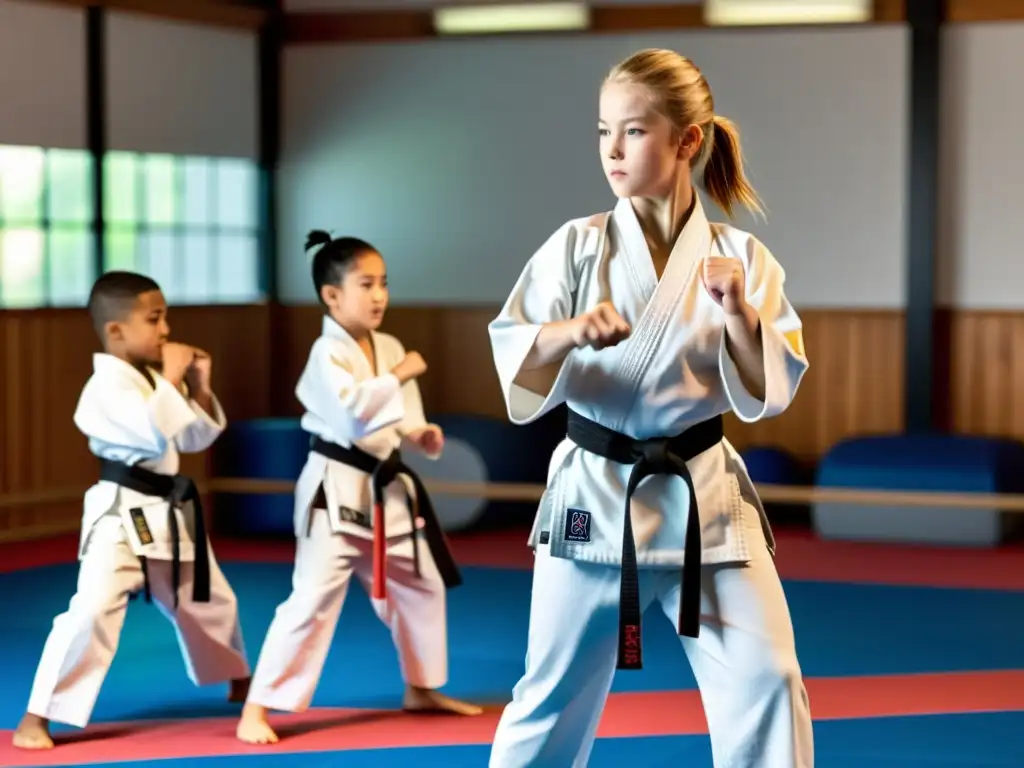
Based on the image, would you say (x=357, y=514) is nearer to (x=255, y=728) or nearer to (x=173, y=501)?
(x=173, y=501)

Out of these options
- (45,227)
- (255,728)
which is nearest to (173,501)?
(255,728)

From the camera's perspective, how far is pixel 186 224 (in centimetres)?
891

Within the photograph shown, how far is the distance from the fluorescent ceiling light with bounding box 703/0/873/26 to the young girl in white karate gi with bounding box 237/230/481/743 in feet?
15.0

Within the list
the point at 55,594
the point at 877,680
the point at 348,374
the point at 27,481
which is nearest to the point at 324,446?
the point at 348,374

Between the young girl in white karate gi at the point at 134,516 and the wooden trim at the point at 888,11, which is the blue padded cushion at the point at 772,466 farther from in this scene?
the young girl in white karate gi at the point at 134,516

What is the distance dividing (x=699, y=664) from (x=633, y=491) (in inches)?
11.9

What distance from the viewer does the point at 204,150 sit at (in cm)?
889

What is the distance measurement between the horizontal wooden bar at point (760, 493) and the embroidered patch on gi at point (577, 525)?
4.92 metres

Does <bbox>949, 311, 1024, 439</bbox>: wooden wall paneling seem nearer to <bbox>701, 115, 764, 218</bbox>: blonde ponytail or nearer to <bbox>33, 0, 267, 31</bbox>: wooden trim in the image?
<bbox>33, 0, 267, 31</bbox>: wooden trim

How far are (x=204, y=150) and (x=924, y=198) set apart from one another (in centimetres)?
357

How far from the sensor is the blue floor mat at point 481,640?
4945 mm

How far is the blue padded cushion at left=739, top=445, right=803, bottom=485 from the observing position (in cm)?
831

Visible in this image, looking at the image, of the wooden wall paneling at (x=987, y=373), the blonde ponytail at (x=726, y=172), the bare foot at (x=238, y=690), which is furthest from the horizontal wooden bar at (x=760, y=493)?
the blonde ponytail at (x=726, y=172)

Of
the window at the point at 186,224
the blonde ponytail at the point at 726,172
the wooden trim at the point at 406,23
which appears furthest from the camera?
the wooden trim at the point at 406,23
